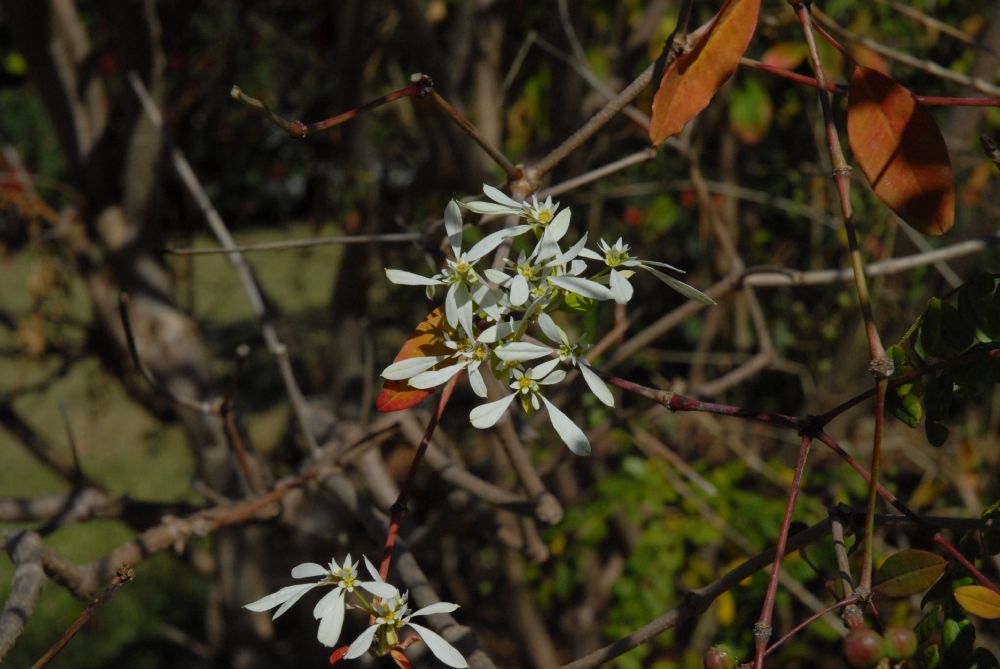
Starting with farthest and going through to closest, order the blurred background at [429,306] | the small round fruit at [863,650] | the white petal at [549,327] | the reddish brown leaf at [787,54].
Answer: the reddish brown leaf at [787,54], the blurred background at [429,306], the white petal at [549,327], the small round fruit at [863,650]

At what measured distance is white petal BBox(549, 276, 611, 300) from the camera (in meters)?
0.59

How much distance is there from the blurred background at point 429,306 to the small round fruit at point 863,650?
21.5 inches

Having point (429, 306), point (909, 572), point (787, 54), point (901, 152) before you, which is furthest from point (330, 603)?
point (787, 54)

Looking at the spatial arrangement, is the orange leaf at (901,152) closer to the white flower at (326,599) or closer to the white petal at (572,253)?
the white petal at (572,253)

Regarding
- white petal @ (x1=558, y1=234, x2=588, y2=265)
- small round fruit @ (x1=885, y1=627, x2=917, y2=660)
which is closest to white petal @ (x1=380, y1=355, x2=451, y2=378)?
white petal @ (x1=558, y1=234, x2=588, y2=265)

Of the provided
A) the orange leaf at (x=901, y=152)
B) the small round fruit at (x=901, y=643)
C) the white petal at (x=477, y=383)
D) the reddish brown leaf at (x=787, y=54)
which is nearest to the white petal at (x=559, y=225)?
the white petal at (x=477, y=383)

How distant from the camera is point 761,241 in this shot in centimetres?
250

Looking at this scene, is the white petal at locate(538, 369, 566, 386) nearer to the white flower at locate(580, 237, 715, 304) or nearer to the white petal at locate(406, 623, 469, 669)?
the white flower at locate(580, 237, 715, 304)

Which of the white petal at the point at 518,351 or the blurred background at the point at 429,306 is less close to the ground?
the white petal at the point at 518,351

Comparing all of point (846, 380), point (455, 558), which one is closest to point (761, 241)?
point (846, 380)

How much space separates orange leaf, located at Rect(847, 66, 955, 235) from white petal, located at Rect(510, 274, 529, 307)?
0.89ft

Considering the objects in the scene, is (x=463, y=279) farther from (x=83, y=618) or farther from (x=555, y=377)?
(x=83, y=618)

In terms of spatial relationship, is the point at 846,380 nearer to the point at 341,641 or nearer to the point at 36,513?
the point at 341,641

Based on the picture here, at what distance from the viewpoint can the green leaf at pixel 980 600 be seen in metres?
0.61
